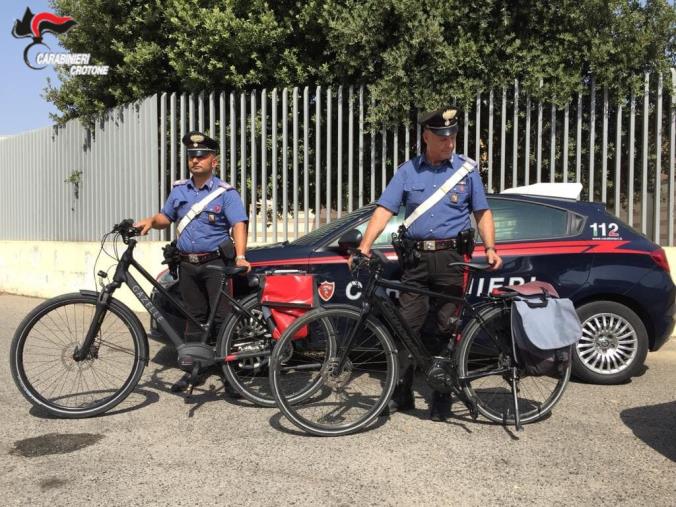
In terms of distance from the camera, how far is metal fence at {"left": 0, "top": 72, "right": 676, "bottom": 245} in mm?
7387

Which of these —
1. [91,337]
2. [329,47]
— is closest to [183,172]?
[329,47]

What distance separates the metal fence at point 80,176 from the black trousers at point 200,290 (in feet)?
15.3

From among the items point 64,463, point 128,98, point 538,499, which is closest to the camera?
point 538,499

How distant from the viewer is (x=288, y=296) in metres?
4.25

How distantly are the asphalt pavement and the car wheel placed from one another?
1.23ft

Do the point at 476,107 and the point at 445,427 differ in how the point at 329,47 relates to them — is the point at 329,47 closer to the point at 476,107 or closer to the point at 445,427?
the point at 476,107

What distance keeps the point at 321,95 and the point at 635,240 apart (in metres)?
4.77

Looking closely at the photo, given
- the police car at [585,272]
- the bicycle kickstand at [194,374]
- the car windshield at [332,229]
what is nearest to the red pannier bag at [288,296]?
the bicycle kickstand at [194,374]

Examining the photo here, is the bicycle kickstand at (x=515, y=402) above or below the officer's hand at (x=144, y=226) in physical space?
below

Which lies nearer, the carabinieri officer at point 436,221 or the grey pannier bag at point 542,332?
the grey pannier bag at point 542,332

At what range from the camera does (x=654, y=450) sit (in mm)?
3676

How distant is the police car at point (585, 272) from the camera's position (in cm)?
509

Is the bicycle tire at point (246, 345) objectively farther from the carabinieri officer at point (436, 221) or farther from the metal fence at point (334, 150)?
the metal fence at point (334, 150)

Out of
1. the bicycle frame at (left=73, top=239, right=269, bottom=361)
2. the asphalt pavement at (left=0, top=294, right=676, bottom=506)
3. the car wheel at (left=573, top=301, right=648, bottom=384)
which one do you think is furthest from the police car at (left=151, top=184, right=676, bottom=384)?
the bicycle frame at (left=73, top=239, right=269, bottom=361)
